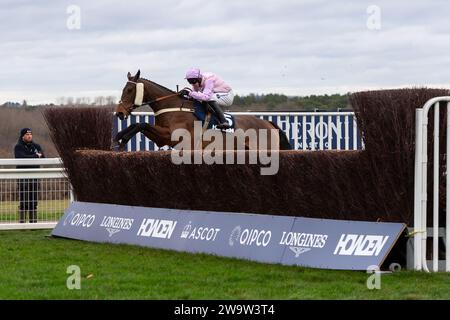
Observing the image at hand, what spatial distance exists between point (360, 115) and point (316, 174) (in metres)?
0.72

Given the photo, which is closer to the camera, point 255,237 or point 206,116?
point 255,237

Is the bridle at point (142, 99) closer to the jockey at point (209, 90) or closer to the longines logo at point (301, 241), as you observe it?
the jockey at point (209, 90)

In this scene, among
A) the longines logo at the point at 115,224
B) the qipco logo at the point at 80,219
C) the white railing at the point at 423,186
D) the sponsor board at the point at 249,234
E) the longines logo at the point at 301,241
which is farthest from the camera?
the qipco logo at the point at 80,219

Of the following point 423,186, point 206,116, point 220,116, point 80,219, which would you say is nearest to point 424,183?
point 423,186

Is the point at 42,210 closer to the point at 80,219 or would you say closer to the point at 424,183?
the point at 80,219

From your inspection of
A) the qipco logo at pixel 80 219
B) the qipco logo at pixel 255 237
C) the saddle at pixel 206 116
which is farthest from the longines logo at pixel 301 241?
the saddle at pixel 206 116

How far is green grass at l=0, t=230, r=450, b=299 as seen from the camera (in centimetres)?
745

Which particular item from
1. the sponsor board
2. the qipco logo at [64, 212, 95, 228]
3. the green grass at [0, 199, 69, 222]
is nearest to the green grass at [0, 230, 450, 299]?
the sponsor board

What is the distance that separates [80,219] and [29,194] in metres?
1.97

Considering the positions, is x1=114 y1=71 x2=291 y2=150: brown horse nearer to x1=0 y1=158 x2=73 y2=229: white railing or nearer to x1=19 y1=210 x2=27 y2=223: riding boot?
x1=0 y1=158 x2=73 y2=229: white railing

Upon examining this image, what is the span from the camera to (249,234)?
32.3ft

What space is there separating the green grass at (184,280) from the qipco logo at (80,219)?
78.3 inches

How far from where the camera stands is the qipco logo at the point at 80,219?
1258cm
